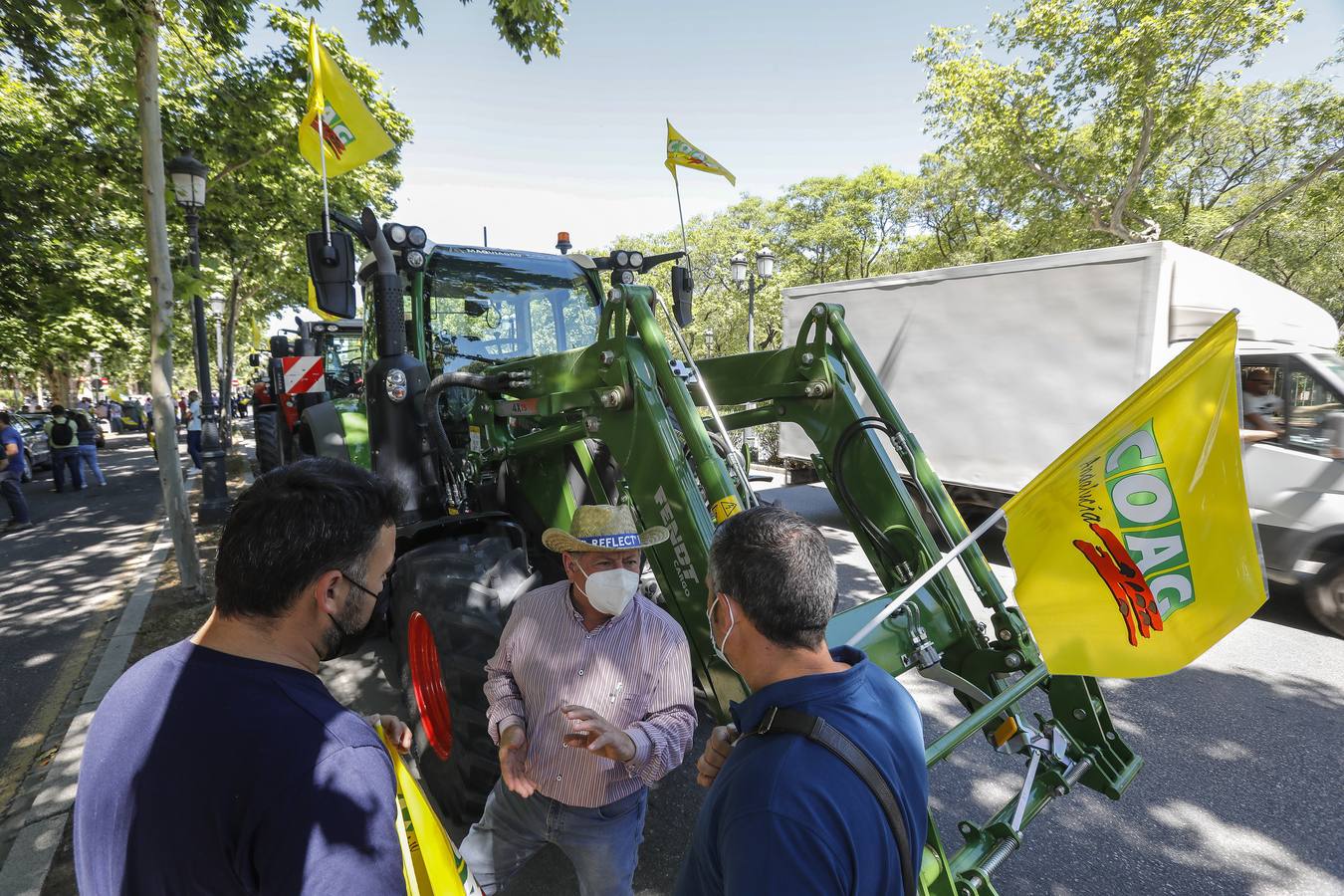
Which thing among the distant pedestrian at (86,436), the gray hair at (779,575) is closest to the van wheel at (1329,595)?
the gray hair at (779,575)

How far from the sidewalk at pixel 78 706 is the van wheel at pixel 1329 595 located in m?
8.38

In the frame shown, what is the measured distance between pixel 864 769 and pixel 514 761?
4.62 feet

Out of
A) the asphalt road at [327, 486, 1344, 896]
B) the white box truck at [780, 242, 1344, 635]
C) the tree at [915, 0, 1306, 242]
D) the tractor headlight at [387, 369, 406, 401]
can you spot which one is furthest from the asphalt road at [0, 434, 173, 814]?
the tree at [915, 0, 1306, 242]

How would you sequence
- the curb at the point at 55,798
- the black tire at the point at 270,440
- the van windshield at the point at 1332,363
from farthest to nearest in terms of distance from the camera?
the black tire at the point at 270,440 → the van windshield at the point at 1332,363 → the curb at the point at 55,798

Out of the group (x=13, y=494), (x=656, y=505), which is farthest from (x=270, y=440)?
(x=656, y=505)

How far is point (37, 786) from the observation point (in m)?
3.52

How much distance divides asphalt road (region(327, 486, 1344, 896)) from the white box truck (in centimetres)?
132

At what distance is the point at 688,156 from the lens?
6465 millimetres

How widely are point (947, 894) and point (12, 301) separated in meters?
13.1

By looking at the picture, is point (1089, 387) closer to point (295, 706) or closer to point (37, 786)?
point (295, 706)

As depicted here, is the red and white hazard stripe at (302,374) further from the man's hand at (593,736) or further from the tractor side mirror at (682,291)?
the man's hand at (593,736)

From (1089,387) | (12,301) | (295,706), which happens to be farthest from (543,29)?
(12,301)

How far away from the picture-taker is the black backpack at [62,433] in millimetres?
12016

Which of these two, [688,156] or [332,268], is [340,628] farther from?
[688,156]
